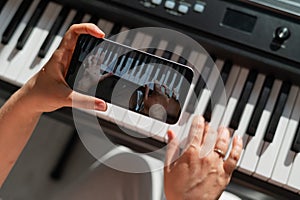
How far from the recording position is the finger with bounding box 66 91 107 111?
0.84 m

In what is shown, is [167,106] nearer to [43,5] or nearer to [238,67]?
[238,67]

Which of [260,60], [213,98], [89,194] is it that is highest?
[260,60]

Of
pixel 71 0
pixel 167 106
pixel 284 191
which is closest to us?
pixel 167 106

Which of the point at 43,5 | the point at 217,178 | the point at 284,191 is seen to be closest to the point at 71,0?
the point at 43,5

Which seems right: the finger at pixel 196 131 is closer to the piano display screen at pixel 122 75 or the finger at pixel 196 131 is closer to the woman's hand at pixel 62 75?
the piano display screen at pixel 122 75

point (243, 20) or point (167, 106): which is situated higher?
point (243, 20)

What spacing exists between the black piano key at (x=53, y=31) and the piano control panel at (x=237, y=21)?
155 millimetres

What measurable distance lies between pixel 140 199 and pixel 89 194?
0.37 ft

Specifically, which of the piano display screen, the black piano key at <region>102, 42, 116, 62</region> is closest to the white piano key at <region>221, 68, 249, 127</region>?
the piano display screen

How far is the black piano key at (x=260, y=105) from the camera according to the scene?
106 centimetres

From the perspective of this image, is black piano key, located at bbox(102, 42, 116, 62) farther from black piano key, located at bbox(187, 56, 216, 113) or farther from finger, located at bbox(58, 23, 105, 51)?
black piano key, located at bbox(187, 56, 216, 113)

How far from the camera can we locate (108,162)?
1.19 meters

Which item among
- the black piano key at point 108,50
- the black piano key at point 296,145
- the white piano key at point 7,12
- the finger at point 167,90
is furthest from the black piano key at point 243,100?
the white piano key at point 7,12

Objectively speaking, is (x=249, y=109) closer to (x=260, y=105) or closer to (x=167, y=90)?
(x=260, y=105)
